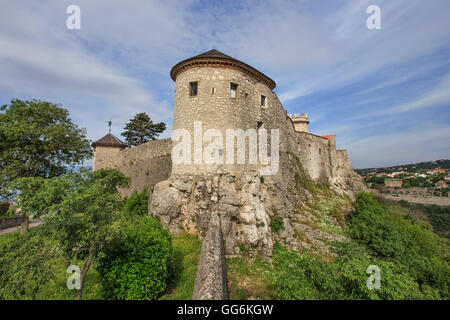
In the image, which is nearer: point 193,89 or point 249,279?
point 249,279

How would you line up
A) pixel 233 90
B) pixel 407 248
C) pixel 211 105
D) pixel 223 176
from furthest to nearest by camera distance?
pixel 407 248
pixel 233 90
pixel 211 105
pixel 223 176

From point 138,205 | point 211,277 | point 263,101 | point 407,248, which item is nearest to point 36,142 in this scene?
point 138,205

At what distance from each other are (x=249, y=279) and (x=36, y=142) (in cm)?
1617

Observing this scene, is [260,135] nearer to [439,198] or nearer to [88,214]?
[88,214]

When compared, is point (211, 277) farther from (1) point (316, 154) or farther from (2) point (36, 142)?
(1) point (316, 154)

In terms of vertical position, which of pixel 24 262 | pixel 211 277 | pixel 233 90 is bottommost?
pixel 211 277

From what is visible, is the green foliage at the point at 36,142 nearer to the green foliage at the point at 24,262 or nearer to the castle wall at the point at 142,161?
the castle wall at the point at 142,161

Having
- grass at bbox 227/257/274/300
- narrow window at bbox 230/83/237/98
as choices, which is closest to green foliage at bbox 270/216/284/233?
grass at bbox 227/257/274/300

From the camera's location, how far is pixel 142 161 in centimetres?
1952

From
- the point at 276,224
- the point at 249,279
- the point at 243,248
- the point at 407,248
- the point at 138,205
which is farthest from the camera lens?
the point at 407,248

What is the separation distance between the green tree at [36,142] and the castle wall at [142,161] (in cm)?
536

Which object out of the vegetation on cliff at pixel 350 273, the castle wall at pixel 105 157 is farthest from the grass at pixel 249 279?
the castle wall at pixel 105 157

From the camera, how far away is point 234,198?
10766mm
